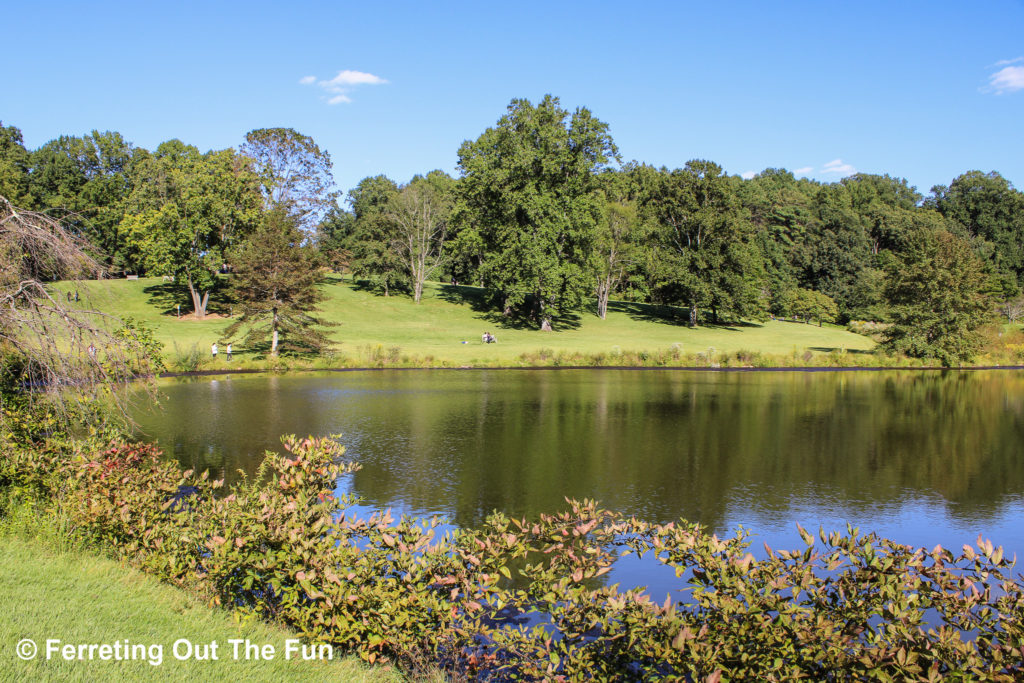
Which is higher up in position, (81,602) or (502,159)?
(502,159)

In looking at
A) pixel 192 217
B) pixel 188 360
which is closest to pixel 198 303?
pixel 192 217

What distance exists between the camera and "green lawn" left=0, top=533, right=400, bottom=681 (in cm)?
Result: 627

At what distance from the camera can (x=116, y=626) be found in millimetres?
7016

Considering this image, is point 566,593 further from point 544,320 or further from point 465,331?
point 544,320

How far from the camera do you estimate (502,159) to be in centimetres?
6838

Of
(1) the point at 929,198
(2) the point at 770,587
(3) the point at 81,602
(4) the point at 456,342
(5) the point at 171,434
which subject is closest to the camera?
(2) the point at 770,587

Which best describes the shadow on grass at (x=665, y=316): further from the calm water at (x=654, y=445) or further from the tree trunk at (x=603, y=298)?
the calm water at (x=654, y=445)

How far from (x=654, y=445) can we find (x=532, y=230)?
1775 inches

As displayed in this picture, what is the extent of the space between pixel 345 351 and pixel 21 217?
3841 cm

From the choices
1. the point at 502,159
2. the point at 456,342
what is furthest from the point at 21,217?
the point at 502,159

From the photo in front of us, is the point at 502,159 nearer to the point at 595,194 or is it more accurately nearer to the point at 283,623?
the point at 595,194

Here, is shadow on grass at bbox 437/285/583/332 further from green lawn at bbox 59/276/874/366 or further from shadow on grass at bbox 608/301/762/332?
shadow on grass at bbox 608/301/762/332

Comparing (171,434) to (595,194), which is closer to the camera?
(171,434)

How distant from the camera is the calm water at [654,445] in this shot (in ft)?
56.1
